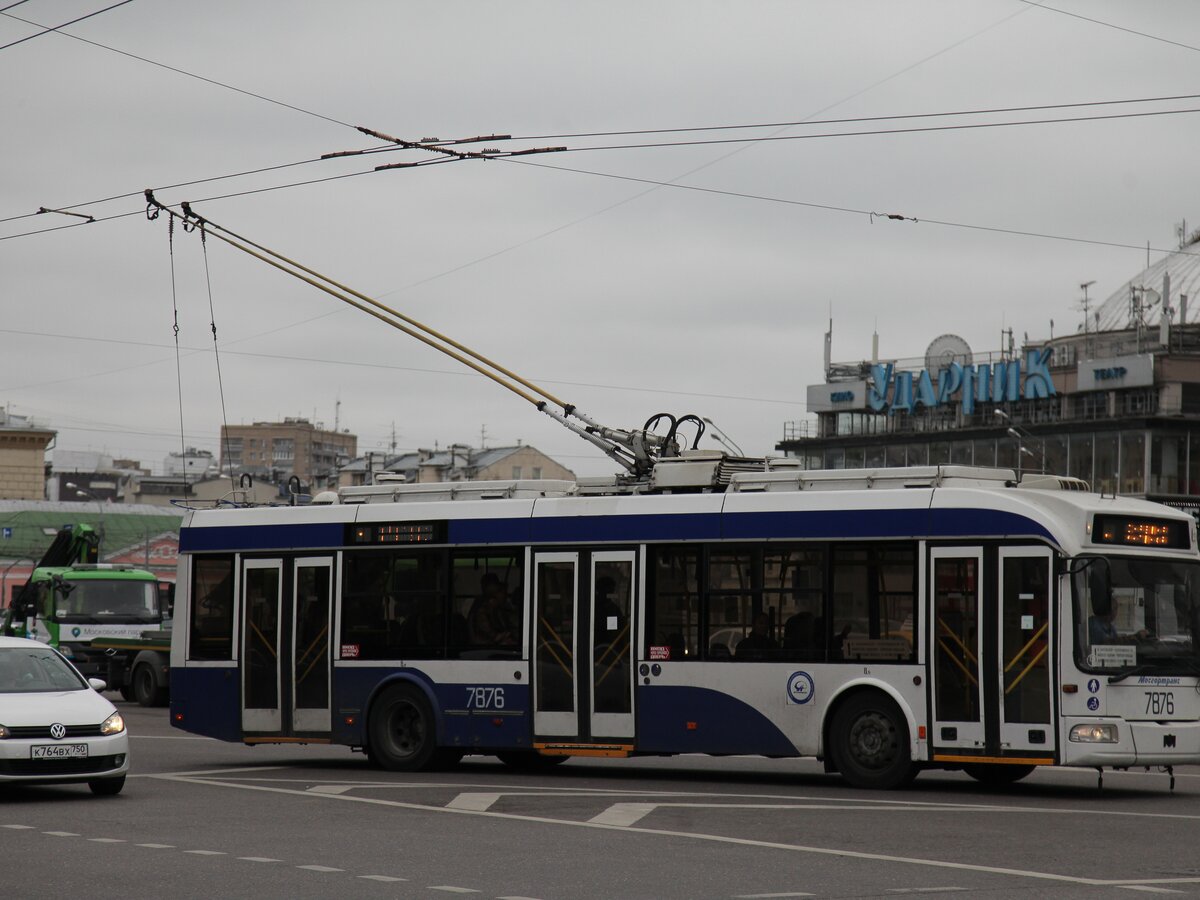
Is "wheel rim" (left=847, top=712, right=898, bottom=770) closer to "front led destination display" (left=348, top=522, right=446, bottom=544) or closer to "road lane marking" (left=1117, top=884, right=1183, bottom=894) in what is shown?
"front led destination display" (left=348, top=522, right=446, bottom=544)

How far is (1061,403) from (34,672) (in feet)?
227

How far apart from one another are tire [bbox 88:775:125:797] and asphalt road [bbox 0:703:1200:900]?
140mm

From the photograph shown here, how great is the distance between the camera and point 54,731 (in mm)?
15055

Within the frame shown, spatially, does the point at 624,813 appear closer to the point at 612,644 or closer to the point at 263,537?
the point at 612,644

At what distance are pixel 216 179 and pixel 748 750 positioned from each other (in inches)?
431

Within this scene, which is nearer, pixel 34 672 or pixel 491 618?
pixel 34 672

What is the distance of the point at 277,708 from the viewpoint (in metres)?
19.3

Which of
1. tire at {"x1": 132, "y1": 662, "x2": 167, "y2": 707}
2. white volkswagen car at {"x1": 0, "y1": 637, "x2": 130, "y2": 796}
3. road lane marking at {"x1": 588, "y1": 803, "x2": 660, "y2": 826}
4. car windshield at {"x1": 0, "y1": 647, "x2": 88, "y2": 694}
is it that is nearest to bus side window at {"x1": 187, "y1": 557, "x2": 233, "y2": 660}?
car windshield at {"x1": 0, "y1": 647, "x2": 88, "y2": 694}

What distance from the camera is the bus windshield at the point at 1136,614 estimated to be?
15.1 meters

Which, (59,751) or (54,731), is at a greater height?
(54,731)

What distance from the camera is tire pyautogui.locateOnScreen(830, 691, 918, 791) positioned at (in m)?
15.6

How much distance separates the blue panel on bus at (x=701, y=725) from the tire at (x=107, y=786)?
4.74 m

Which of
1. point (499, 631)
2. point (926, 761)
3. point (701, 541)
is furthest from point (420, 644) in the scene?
point (926, 761)

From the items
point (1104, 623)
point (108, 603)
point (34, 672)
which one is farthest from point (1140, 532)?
point (108, 603)
